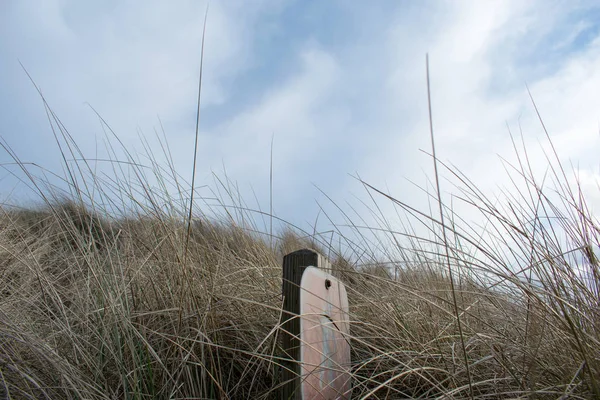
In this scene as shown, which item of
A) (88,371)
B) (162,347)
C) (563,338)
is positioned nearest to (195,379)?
(162,347)

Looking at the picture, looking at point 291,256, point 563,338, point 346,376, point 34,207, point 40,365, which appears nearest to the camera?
point 563,338

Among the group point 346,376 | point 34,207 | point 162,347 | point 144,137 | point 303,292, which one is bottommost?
point 346,376

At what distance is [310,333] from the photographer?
1220 millimetres

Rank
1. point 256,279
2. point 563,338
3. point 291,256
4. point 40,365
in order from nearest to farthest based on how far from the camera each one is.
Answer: point 563,338 → point 291,256 → point 40,365 → point 256,279

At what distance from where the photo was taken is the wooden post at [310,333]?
1170 millimetres

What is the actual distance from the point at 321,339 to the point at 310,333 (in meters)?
0.07

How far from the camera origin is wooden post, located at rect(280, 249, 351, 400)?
3.84 ft

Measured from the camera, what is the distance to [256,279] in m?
1.86

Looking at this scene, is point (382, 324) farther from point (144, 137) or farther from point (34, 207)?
point (34, 207)

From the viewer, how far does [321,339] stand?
4.20 feet

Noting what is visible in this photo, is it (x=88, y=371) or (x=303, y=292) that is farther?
(x=88, y=371)

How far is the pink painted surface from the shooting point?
3.89 feet

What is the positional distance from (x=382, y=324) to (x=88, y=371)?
931 millimetres

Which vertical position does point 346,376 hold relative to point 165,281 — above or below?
below
